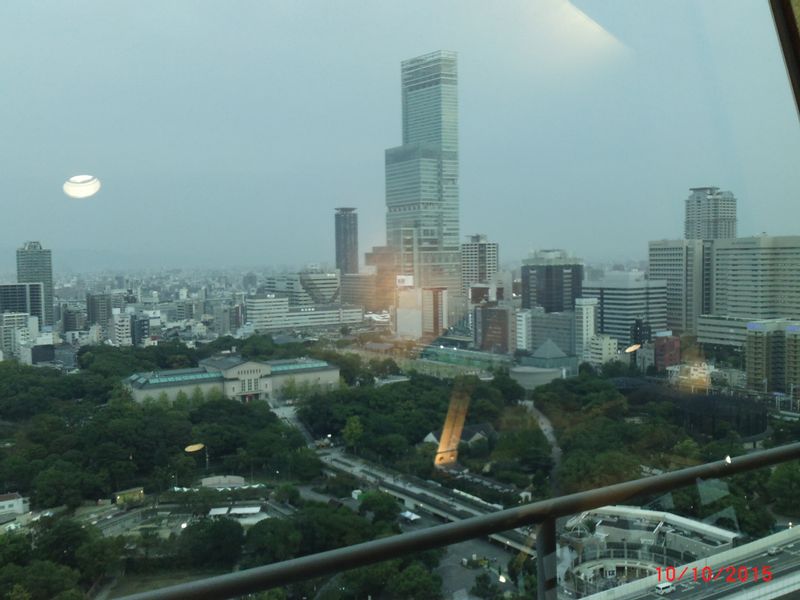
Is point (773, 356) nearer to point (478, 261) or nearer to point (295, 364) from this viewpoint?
point (478, 261)

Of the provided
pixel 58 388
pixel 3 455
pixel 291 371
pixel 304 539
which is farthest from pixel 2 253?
pixel 304 539

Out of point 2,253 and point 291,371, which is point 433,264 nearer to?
point 291,371

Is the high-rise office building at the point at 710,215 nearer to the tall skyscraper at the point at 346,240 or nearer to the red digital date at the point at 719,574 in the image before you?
the tall skyscraper at the point at 346,240

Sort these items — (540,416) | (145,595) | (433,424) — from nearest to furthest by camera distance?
(145,595)
(433,424)
(540,416)

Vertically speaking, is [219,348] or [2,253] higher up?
[2,253]

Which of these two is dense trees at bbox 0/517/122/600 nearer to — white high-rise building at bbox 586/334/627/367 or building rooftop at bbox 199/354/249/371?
building rooftop at bbox 199/354/249/371
